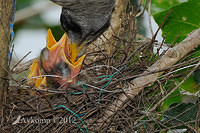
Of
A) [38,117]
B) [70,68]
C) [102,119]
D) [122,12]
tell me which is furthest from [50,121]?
[122,12]

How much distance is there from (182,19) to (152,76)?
57 cm

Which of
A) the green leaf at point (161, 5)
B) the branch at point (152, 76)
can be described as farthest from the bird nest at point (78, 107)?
the green leaf at point (161, 5)

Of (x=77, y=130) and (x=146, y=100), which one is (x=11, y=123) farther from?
(x=146, y=100)

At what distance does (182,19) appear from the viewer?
1592mm

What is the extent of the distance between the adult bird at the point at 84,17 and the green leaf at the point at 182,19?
1.43 ft

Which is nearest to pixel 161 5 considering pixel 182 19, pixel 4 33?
pixel 182 19

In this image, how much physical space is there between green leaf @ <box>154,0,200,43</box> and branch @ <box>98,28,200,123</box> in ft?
1.01

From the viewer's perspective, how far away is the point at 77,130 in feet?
3.66

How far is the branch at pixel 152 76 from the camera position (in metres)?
1.14

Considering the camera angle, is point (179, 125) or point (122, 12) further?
point (122, 12)

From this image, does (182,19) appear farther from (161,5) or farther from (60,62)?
(161,5)

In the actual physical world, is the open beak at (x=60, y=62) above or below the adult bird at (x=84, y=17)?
below

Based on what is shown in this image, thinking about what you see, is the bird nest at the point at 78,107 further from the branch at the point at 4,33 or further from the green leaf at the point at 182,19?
the green leaf at the point at 182,19

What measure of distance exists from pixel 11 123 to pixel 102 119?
1.18 ft
